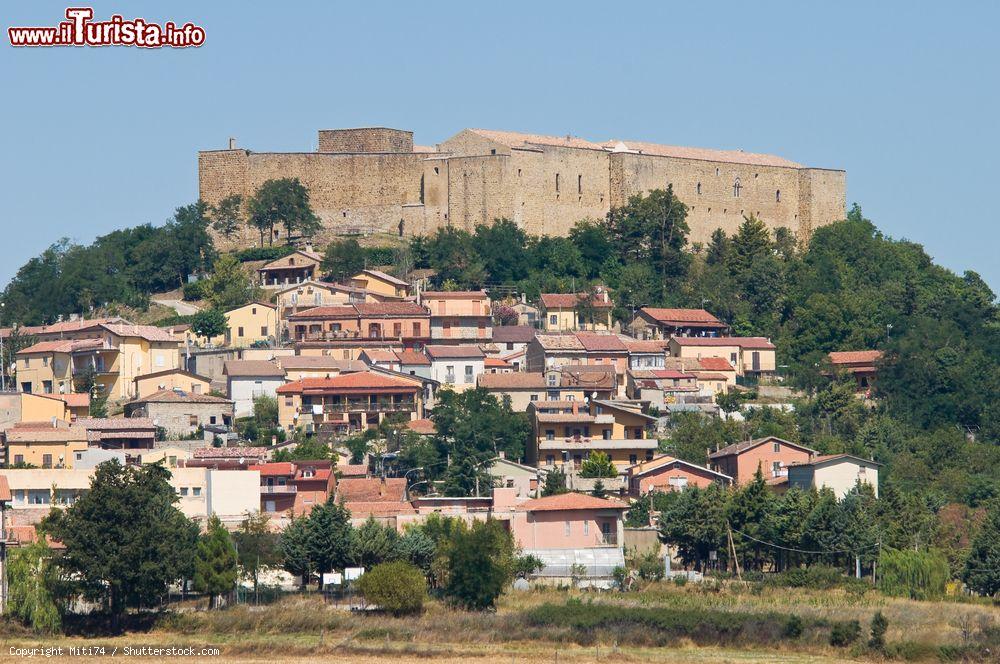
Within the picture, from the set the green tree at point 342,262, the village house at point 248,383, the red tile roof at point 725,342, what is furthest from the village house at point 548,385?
the green tree at point 342,262

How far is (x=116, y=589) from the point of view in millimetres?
38969

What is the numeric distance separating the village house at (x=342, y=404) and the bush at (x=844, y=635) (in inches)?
893

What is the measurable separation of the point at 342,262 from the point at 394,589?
33.4 metres

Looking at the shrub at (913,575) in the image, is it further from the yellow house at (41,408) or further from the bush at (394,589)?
the yellow house at (41,408)

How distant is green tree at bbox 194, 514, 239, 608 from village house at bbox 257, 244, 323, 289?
31.6 metres

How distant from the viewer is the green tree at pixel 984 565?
42.4 m

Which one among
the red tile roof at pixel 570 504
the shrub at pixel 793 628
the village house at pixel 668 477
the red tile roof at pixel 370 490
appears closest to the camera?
the shrub at pixel 793 628

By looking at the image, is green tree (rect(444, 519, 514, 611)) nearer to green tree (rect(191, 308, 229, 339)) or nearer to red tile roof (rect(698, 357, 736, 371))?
red tile roof (rect(698, 357, 736, 371))

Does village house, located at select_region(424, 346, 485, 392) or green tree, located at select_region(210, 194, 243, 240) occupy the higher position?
green tree, located at select_region(210, 194, 243, 240)

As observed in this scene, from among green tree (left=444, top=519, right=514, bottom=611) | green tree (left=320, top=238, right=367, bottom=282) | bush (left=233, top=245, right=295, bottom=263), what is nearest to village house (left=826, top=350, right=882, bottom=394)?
green tree (left=320, top=238, right=367, bottom=282)

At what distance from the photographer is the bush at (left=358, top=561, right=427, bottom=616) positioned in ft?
129

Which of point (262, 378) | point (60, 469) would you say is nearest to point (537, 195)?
point (262, 378)

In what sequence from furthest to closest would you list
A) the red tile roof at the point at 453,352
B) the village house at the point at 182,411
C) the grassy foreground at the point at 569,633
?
the red tile roof at the point at 453,352
the village house at the point at 182,411
the grassy foreground at the point at 569,633

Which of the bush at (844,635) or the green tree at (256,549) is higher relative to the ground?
the green tree at (256,549)
